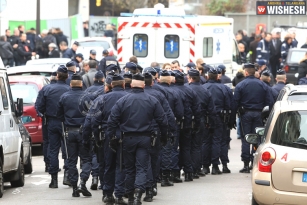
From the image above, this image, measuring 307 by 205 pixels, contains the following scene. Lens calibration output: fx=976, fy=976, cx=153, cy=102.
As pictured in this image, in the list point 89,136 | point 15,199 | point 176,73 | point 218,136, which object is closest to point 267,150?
point 89,136

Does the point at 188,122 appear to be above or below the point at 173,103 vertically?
below

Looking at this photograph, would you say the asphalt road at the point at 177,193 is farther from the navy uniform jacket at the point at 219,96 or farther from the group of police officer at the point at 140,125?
the navy uniform jacket at the point at 219,96

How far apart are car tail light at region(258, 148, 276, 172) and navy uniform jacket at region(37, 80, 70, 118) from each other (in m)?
5.84

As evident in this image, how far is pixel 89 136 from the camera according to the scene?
1346cm

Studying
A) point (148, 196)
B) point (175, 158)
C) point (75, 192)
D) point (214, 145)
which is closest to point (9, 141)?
point (75, 192)

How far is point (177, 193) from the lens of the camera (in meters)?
14.5

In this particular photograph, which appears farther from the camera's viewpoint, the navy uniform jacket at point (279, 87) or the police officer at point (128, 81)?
the navy uniform jacket at point (279, 87)

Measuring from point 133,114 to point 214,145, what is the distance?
5495mm

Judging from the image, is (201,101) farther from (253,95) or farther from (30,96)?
(30,96)

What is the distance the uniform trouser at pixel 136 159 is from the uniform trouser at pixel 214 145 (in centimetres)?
517

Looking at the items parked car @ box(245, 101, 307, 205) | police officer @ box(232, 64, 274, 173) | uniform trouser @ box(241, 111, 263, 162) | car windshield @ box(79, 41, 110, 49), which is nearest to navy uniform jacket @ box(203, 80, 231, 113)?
police officer @ box(232, 64, 274, 173)

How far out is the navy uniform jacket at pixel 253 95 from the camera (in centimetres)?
1747

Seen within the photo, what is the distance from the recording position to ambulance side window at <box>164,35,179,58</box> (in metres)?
26.0

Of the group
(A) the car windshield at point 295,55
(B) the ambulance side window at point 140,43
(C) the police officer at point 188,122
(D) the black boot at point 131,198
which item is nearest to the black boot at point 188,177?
(C) the police officer at point 188,122
